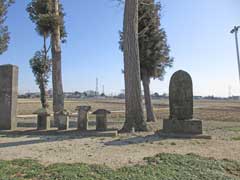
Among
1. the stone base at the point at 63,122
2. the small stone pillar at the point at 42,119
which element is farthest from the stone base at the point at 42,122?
the stone base at the point at 63,122

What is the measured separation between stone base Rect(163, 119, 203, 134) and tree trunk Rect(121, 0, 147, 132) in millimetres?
975

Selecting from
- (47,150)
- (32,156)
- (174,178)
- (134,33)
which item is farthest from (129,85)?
(174,178)

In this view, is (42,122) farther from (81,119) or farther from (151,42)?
(151,42)

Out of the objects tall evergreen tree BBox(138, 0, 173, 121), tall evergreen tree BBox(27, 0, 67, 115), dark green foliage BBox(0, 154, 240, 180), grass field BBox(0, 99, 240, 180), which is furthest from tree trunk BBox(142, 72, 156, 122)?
dark green foliage BBox(0, 154, 240, 180)

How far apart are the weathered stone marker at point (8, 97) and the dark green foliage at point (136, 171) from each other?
6.13 meters

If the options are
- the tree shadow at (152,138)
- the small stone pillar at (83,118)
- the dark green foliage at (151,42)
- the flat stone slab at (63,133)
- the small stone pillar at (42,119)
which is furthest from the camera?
the dark green foliage at (151,42)

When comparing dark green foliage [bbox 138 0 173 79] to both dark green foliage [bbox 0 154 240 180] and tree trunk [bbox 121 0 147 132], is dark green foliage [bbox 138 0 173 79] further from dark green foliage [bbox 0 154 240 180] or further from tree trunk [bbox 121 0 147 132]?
dark green foliage [bbox 0 154 240 180]

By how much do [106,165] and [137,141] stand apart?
344cm

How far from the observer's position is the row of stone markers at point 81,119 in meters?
11.2

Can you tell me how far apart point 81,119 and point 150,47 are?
816cm

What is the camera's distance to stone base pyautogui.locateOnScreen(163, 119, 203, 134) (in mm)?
10633

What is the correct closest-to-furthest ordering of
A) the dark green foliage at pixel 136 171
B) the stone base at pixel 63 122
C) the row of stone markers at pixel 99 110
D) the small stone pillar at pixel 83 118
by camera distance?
the dark green foliage at pixel 136 171 → the row of stone markers at pixel 99 110 → the small stone pillar at pixel 83 118 → the stone base at pixel 63 122

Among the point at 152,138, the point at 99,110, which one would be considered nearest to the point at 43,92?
the point at 99,110

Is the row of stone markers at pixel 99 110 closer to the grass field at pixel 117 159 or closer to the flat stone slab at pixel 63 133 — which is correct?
the flat stone slab at pixel 63 133
